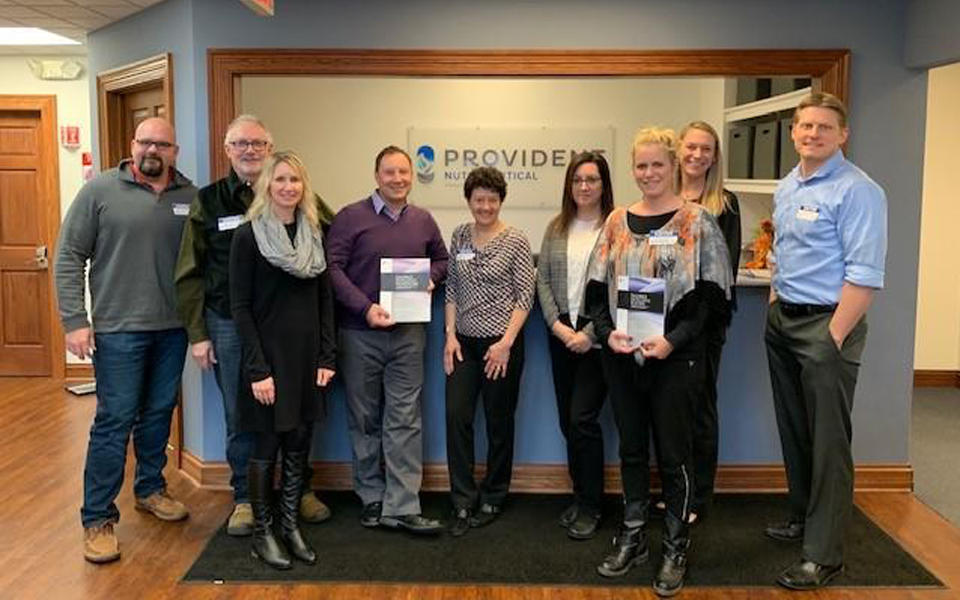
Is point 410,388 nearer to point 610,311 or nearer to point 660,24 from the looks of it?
point 610,311

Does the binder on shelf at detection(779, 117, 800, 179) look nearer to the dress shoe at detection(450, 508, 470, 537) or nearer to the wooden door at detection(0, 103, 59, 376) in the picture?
the dress shoe at detection(450, 508, 470, 537)

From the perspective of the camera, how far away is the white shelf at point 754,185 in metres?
4.68

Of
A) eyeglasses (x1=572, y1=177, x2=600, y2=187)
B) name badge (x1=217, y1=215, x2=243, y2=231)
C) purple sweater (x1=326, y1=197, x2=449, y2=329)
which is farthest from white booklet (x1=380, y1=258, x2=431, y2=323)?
eyeglasses (x1=572, y1=177, x2=600, y2=187)

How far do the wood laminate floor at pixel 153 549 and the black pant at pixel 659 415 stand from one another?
1.17 ft

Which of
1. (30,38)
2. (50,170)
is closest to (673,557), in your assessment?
(30,38)

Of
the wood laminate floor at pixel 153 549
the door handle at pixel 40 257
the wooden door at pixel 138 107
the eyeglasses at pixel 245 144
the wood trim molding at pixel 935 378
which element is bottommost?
the wood laminate floor at pixel 153 549

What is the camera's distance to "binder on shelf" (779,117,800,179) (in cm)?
456

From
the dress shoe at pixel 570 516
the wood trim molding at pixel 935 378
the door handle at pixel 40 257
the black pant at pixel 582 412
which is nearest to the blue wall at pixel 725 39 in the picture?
the black pant at pixel 582 412

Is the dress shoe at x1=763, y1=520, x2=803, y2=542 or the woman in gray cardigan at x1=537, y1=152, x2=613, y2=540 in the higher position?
the woman in gray cardigan at x1=537, y1=152, x2=613, y2=540

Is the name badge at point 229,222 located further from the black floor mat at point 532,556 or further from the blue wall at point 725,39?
the black floor mat at point 532,556

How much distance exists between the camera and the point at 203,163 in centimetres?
378

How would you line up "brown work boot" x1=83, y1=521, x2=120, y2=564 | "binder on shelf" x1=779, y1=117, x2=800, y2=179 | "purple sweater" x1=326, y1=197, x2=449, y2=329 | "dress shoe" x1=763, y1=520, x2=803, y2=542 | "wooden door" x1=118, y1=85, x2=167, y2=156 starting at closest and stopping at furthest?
1. "brown work boot" x1=83, y1=521, x2=120, y2=564
2. "purple sweater" x1=326, y1=197, x2=449, y2=329
3. "dress shoe" x1=763, y1=520, x2=803, y2=542
4. "wooden door" x1=118, y1=85, x2=167, y2=156
5. "binder on shelf" x1=779, y1=117, x2=800, y2=179

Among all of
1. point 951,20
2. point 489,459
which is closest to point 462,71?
point 489,459

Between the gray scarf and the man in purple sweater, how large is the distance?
0.27 meters
